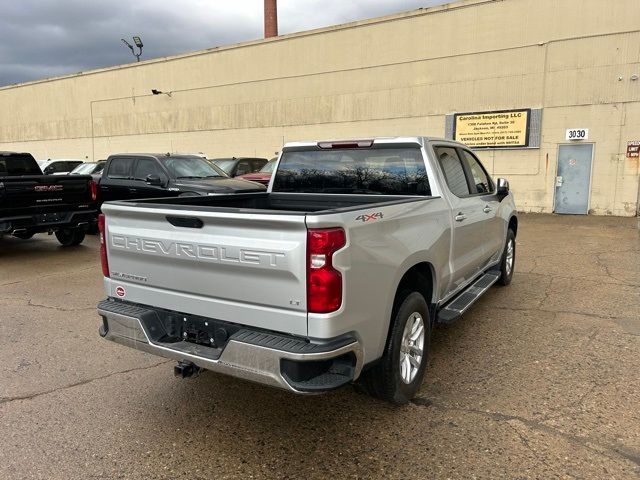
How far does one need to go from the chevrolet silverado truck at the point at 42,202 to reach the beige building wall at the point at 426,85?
454 inches

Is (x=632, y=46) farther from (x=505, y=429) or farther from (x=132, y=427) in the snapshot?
(x=132, y=427)

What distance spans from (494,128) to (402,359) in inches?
569

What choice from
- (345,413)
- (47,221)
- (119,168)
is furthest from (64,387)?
(119,168)

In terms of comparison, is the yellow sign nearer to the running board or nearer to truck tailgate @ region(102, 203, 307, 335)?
the running board

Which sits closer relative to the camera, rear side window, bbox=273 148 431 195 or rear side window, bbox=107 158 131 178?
rear side window, bbox=273 148 431 195

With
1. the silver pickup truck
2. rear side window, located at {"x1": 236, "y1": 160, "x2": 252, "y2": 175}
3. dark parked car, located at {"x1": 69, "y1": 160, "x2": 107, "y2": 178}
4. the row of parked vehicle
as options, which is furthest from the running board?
dark parked car, located at {"x1": 69, "y1": 160, "x2": 107, "y2": 178}

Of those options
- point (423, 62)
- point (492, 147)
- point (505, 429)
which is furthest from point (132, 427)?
point (423, 62)

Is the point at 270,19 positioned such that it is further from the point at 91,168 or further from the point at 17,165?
the point at 17,165

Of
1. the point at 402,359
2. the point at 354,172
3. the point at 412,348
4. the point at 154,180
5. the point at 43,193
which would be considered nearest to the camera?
the point at 402,359

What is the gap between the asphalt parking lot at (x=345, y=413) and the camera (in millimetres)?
2820

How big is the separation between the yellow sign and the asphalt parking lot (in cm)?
1156

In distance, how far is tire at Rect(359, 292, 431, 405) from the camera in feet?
10.4

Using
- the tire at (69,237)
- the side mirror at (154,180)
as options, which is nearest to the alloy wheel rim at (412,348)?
the side mirror at (154,180)

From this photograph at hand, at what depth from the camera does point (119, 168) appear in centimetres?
1147
